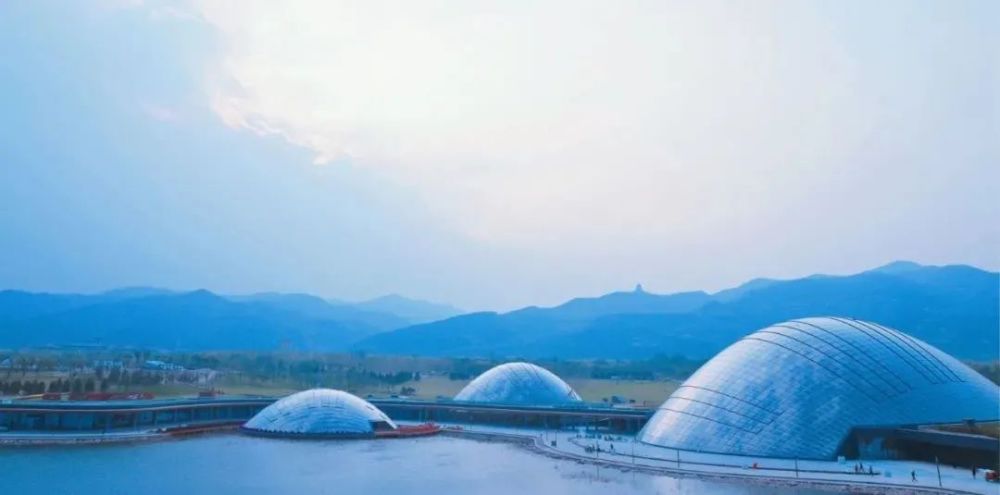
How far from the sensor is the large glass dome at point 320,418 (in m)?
56.6

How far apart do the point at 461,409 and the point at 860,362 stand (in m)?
35.4

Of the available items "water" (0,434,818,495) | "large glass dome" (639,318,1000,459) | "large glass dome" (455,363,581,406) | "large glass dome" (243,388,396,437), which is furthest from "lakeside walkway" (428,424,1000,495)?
"large glass dome" (455,363,581,406)

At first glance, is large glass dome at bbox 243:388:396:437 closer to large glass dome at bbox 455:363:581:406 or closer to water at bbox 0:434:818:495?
water at bbox 0:434:818:495

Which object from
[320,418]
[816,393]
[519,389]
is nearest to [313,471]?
[320,418]

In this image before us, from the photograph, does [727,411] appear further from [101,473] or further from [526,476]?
[101,473]

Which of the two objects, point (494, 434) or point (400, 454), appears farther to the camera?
point (494, 434)

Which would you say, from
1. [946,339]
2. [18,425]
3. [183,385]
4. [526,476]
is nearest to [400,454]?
[526,476]

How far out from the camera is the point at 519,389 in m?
76.1

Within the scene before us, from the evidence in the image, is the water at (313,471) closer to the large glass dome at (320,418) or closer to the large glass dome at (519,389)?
the large glass dome at (320,418)

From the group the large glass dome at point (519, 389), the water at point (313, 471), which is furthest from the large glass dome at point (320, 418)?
the large glass dome at point (519, 389)

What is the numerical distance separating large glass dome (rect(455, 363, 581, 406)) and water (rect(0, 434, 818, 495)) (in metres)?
22.7

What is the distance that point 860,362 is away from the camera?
147ft

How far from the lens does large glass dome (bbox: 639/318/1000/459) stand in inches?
1661

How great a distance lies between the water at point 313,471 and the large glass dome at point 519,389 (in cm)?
2266
